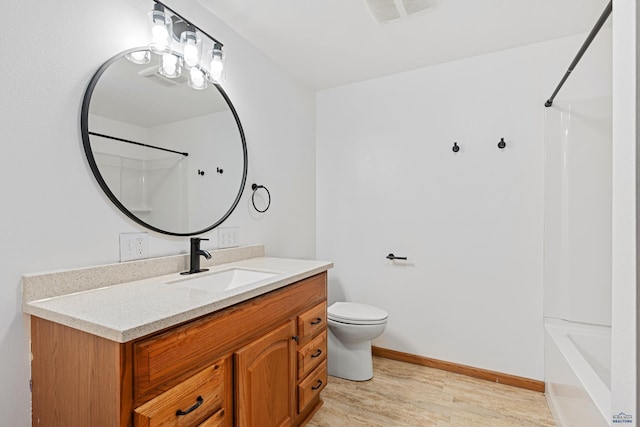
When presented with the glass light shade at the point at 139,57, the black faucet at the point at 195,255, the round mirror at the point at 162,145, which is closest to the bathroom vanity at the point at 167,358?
the black faucet at the point at 195,255

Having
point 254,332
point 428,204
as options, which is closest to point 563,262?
point 428,204

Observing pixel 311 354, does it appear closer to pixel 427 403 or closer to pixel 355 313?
pixel 355 313

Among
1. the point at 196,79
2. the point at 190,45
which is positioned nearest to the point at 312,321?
the point at 196,79

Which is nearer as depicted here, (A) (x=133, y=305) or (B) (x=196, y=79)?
(A) (x=133, y=305)

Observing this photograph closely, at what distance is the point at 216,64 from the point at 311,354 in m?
1.69

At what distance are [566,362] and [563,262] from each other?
2.15ft

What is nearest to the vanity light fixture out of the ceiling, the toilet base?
the ceiling

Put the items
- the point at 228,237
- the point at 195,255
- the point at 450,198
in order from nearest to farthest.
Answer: the point at 195,255, the point at 228,237, the point at 450,198

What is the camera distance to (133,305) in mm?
992

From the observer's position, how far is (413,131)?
248 centimetres

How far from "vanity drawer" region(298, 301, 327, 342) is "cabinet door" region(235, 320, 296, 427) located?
2.7 inches

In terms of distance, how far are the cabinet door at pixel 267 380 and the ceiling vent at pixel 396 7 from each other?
175 cm

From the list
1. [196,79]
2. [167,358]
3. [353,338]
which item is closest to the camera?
[167,358]

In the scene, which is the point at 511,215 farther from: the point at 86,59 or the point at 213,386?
the point at 86,59
